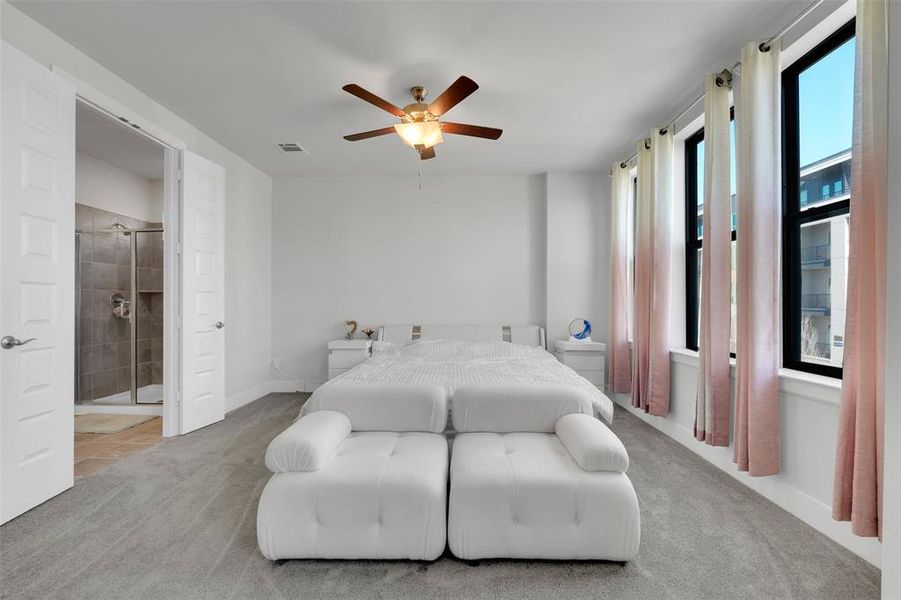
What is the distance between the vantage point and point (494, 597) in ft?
5.17

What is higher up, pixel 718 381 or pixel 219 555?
pixel 718 381

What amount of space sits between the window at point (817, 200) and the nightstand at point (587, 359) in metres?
2.18

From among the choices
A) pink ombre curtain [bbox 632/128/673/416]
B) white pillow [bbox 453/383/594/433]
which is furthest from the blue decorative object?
white pillow [bbox 453/383/594/433]

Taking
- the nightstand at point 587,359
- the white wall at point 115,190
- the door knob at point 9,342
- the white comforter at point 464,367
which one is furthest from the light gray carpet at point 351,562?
the white wall at point 115,190

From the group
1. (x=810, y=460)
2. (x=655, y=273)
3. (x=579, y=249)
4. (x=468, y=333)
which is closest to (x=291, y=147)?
(x=468, y=333)

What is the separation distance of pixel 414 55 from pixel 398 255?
2863 mm

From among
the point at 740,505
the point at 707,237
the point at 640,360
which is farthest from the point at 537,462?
the point at 640,360

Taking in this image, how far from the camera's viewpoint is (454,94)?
8.32 feet

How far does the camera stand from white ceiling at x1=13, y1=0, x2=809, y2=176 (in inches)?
88.9

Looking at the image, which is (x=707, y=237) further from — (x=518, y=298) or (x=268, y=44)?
(x=268, y=44)

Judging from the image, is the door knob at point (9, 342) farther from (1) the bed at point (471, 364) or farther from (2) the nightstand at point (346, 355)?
(2) the nightstand at point (346, 355)

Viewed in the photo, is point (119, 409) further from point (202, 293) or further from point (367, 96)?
point (367, 96)

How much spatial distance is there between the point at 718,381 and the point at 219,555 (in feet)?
9.61

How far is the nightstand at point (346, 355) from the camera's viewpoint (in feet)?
15.9
